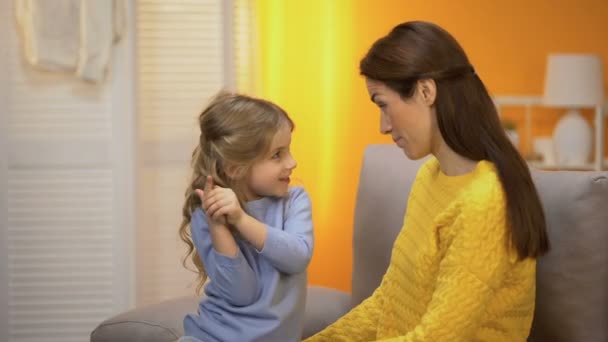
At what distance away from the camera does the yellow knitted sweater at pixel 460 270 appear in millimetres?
1651

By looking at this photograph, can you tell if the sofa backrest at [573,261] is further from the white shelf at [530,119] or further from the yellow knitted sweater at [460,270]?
the white shelf at [530,119]

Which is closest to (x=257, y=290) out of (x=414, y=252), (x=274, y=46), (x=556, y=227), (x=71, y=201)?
(x=414, y=252)

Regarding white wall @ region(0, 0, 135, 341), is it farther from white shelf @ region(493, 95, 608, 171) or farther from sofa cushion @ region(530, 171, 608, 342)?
sofa cushion @ region(530, 171, 608, 342)

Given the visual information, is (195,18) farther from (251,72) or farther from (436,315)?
(436,315)

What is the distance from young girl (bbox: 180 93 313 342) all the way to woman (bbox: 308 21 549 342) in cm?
23

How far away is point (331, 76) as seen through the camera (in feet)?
15.6

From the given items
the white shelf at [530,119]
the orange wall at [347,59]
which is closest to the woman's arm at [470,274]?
the orange wall at [347,59]

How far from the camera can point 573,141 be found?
4660 millimetres

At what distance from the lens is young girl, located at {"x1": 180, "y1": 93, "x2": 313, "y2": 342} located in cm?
180

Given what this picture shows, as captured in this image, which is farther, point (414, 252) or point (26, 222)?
point (26, 222)

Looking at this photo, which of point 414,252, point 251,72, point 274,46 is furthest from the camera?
point 274,46

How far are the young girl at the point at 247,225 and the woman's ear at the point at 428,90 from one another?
31 cm

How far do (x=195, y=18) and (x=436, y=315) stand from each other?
256cm

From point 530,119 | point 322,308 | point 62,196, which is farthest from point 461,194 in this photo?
point 530,119
